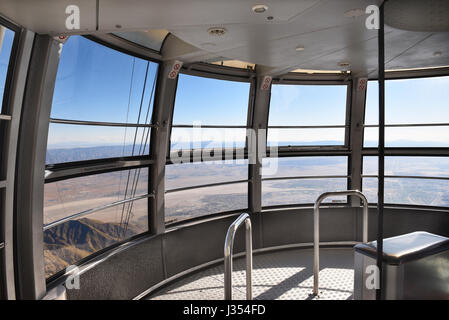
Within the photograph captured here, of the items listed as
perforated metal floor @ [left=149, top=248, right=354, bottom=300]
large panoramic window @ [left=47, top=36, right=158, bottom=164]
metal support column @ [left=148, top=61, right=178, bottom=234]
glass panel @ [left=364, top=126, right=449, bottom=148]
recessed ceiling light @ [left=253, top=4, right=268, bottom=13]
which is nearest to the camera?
recessed ceiling light @ [left=253, top=4, right=268, bottom=13]

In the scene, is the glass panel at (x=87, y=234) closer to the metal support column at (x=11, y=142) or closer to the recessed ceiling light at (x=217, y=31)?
the metal support column at (x=11, y=142)

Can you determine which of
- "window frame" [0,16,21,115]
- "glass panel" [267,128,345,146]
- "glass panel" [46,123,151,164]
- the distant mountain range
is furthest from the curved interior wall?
"window frame" [0,16,21,115]

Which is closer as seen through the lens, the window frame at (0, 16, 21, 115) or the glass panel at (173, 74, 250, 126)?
the window frame at (0, 16, 21, 115)

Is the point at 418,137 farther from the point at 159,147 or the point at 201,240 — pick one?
the point at 159,147

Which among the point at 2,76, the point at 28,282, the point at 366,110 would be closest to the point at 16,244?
the point at 28,282

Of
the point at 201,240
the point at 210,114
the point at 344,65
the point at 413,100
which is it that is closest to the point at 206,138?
the point at 201,240

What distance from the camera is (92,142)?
3.35 metres

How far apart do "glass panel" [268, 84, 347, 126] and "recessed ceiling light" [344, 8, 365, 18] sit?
8.87 feet

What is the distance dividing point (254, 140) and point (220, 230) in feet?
4.77

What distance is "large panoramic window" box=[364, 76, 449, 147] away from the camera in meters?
4.95

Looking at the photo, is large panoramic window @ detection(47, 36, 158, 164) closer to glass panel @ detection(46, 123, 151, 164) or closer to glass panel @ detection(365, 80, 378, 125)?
glass panel @ detection(46, 123, 151, 164)

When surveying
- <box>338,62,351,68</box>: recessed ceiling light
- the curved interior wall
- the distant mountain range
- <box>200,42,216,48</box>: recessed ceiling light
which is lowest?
the curved interior wall

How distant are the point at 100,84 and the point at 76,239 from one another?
5.52 feet

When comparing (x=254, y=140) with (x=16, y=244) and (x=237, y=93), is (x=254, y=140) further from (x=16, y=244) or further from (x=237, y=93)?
(x=16, y=244)
